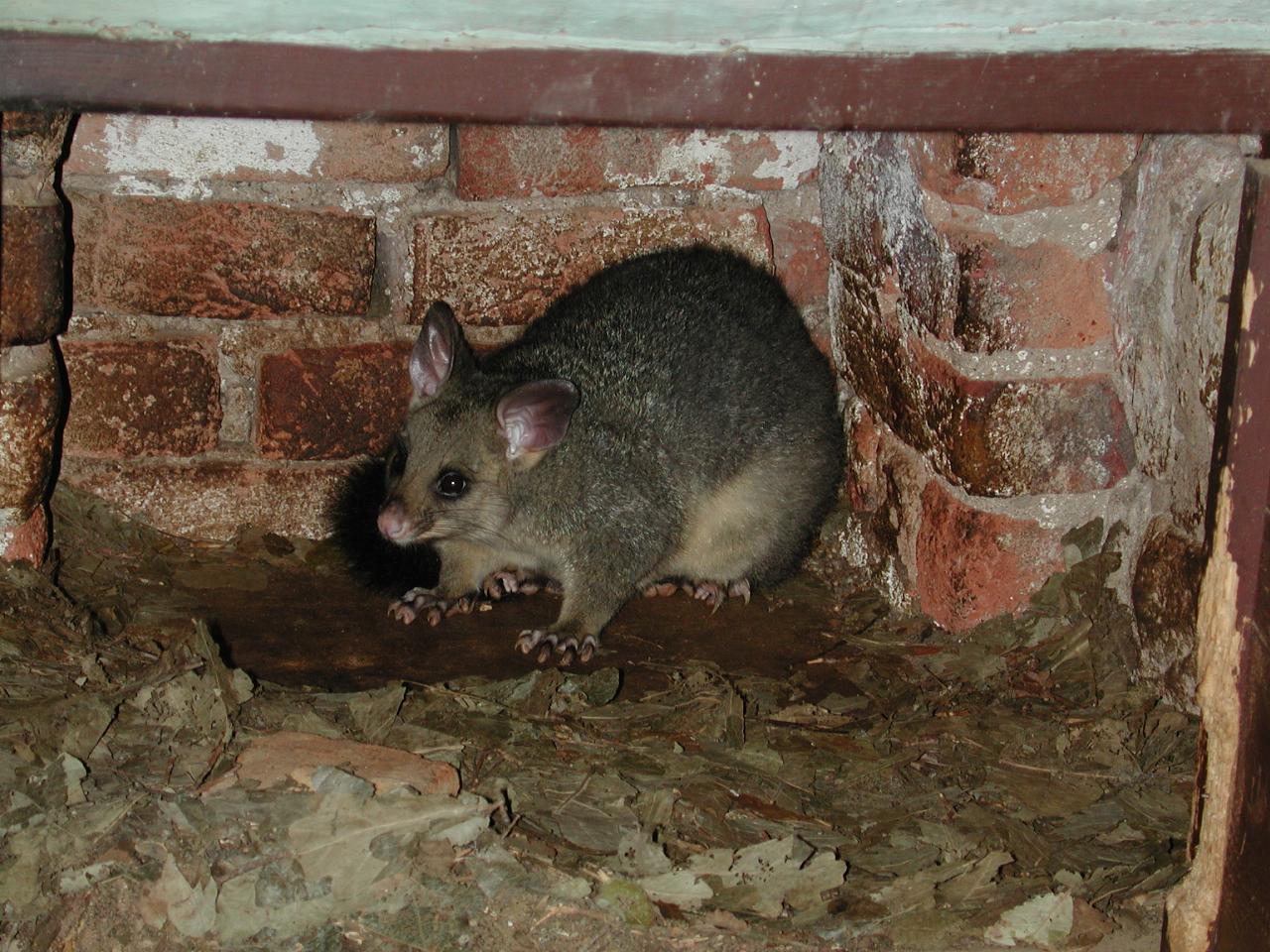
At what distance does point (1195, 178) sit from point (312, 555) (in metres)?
2.44

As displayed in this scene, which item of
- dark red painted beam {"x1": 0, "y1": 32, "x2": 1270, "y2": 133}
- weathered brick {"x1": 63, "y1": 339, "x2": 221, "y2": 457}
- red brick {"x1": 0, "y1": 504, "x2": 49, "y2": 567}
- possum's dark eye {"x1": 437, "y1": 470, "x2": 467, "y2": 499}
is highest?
dark red painted beam {"x1": 0, "y1": 32, "x2": 1270, "y2": 133}

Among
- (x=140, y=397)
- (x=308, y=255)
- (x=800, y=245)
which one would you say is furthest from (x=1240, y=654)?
(x=140, y=397)

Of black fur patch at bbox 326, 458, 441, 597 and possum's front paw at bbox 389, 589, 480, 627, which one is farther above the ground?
black fur patch at bbox 326, 458, 441, 597

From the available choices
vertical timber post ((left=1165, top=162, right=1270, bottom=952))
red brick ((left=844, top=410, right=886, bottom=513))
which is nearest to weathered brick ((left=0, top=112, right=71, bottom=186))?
red brick ((left=844, top=410, right=886, bottom=513))

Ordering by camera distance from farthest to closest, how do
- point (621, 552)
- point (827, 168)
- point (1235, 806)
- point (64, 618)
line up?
point (827, 168), point (621, 552), point (64, 618), point (1235, 806)

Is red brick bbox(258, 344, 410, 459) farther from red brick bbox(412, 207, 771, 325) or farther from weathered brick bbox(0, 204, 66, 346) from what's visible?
weathered brick bbox(0, 204, 66, 346)

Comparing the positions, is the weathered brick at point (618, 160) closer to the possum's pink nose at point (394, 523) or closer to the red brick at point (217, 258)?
the red brick at point (217, 258)

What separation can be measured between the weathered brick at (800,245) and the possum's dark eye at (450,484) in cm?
117

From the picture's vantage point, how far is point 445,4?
142 centimetres

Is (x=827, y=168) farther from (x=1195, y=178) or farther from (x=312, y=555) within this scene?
(x=312, y=555)

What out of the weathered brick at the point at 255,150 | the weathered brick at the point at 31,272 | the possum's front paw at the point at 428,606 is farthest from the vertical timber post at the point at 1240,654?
the weathered brick at the point at 31,272

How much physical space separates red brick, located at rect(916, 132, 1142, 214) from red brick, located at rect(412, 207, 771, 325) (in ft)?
3.44

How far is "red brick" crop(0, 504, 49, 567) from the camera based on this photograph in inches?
137

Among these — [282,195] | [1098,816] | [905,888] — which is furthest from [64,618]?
[1098,816]
